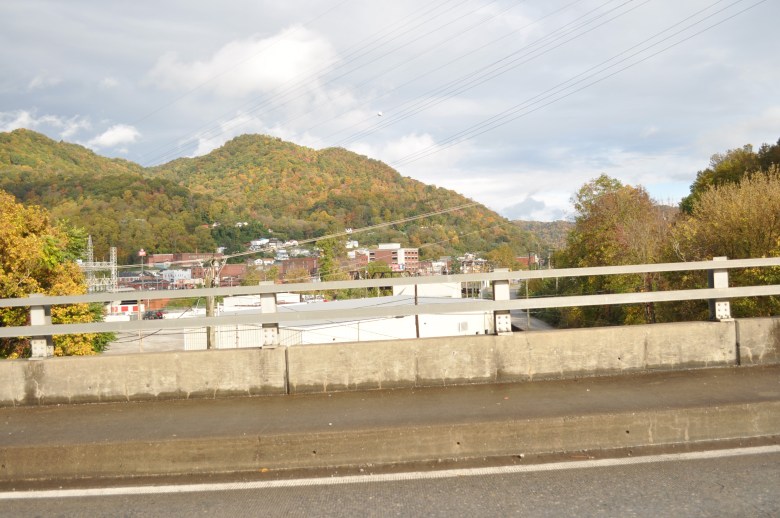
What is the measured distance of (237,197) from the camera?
3738 inches

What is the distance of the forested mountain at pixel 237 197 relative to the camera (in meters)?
65.9

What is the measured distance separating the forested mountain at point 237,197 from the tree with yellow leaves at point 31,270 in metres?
37.6

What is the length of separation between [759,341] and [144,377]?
7.28m

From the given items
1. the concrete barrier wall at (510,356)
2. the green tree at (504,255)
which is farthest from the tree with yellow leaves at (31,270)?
the green tree at (504,255)

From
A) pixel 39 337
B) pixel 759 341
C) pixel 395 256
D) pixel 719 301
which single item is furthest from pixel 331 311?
pixel 395 256

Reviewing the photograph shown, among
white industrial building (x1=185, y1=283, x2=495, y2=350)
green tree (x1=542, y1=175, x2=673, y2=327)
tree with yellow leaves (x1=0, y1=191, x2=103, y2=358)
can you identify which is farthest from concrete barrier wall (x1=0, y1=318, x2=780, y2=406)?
green tree (x1=542, y1=175, x2=673, y2=327)

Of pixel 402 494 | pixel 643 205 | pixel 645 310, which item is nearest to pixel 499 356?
pixel 402 494

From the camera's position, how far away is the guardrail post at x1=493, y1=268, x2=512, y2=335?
7.25 metres

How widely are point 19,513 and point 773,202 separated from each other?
2145cm

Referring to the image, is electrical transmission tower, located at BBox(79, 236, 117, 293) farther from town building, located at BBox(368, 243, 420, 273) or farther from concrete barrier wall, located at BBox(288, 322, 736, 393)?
town building, located at BBox(368, 243, 420, 273)

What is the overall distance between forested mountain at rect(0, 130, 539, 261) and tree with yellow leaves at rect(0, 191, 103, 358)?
37650mm

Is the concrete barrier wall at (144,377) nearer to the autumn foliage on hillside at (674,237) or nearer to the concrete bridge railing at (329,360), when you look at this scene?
the concrete bridge railing at (329,360)

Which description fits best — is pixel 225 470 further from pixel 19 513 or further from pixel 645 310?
pixel 645 310

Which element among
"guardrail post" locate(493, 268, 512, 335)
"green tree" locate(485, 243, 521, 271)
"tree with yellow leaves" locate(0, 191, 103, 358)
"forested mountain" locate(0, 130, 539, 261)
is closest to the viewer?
"guardrail post" locate(493, 268, 512, 335)
